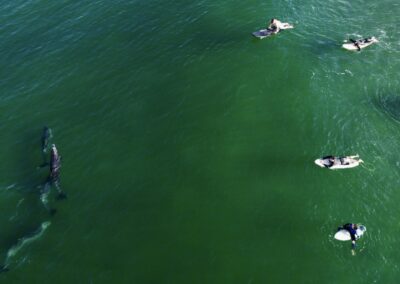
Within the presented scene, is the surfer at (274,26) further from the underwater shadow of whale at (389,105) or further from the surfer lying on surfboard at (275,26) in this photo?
the underwater shadow of whale at (389,105)

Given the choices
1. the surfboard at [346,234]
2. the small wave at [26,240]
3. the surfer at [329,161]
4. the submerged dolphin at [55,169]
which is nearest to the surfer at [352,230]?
the surfboard at [346,234]

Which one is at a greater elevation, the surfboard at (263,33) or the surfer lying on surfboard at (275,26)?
the surfer lying on surfboard at (275,26)

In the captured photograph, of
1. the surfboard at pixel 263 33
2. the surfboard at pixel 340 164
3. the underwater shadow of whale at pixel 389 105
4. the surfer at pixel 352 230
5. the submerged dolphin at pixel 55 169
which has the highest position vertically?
the surfboard at pixel 263 33

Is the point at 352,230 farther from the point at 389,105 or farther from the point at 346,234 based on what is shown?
the point at 389,105

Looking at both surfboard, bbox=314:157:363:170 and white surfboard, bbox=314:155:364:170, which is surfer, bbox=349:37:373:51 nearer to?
white surfboard, bbox=314:155:364:170

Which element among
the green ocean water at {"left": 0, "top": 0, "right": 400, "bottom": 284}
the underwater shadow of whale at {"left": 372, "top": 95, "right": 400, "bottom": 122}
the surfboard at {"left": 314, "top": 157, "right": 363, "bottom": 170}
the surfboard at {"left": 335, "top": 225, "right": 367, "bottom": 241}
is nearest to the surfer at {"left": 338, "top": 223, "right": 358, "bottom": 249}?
the surfboard at {"left": 335, "top": 225, "right": 367, "bottom": 241}

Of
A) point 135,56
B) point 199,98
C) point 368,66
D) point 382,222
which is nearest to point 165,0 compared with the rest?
point 135,56

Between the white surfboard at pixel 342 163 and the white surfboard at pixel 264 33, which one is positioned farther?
the white surfboard at pixel 264 33

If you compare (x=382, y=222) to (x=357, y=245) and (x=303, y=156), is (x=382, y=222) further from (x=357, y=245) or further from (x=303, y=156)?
(x=303, y=156)
